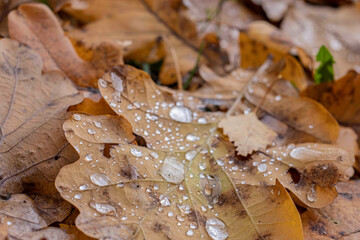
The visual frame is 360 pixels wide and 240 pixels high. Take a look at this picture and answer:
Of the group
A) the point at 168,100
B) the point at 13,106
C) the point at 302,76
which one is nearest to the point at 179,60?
the point at 168,100

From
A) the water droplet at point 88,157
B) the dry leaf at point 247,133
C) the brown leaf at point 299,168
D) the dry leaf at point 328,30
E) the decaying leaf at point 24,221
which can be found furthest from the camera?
the dry leaf at point 328,30

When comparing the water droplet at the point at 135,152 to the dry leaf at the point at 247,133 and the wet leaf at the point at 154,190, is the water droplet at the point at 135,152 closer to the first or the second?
the wet leaf at the point at 154,190

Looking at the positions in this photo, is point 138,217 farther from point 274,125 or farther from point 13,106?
point 274,125

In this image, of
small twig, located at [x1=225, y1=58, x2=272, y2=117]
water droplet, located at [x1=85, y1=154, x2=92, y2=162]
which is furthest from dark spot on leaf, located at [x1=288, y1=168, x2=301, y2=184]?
A: water droplet, located at [x1=85, y1=154, x2=92, y2=162]

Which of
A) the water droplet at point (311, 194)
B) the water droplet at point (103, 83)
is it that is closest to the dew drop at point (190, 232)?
the water droplet at point (311, 194)

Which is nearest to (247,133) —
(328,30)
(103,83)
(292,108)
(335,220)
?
(292,108)

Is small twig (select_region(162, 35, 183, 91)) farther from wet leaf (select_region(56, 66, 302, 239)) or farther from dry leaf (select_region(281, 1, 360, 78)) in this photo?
dry leaf (select_region(281, 1, 360, 78))
